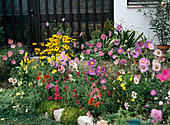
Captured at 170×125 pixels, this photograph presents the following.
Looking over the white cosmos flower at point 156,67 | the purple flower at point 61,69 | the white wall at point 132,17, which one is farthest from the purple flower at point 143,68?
the white wall at point 132,17

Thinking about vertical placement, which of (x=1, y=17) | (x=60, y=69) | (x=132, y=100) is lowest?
(x=132, y=100)

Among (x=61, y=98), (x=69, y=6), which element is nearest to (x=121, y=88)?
(x=61, y=98)

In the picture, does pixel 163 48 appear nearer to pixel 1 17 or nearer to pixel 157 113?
pixel 157 113

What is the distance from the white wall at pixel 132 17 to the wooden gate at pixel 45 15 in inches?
9.1

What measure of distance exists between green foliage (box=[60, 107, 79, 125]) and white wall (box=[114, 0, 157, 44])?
9.71 ft

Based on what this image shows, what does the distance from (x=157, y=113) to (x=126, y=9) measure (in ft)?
12.0

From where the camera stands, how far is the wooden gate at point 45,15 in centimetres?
568

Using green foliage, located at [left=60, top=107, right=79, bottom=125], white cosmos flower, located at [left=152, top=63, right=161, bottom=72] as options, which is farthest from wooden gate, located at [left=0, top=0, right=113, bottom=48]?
white cosmos flower, located at [left=152, top=63, right=161, bottom=72]

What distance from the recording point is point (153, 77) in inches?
118

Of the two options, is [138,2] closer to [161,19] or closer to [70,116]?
[161,19]

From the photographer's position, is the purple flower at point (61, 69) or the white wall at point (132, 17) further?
the white wall at point (132, 17)

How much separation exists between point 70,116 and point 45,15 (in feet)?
11.2

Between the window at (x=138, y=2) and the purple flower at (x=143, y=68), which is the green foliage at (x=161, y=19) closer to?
the window at (x=138, y=2)

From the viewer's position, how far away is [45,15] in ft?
19.2
